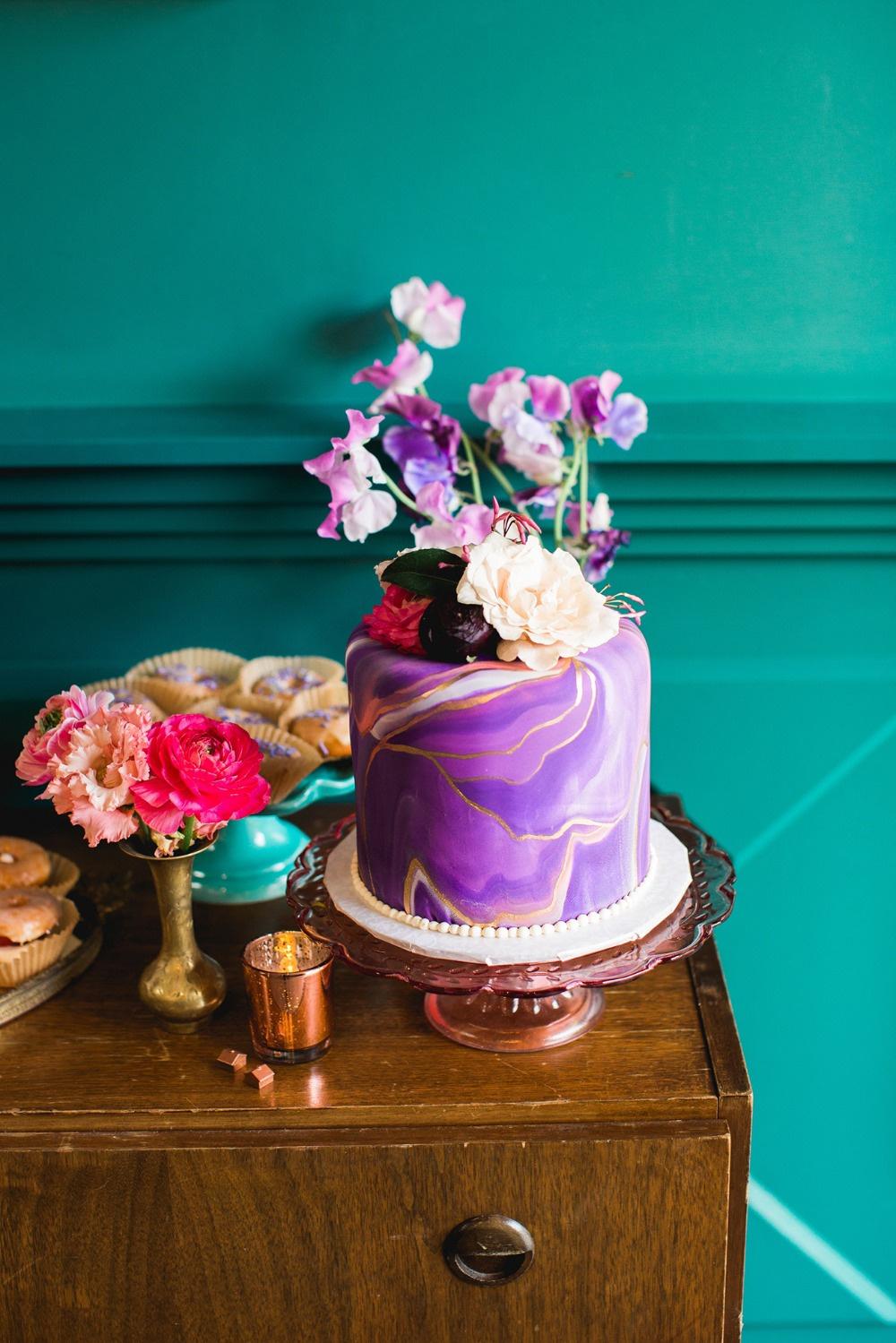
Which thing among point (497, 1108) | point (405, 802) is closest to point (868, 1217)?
point (497, 1108)

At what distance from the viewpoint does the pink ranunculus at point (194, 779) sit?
809mm

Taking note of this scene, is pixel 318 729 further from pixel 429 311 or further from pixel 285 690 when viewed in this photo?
pixel 429 311

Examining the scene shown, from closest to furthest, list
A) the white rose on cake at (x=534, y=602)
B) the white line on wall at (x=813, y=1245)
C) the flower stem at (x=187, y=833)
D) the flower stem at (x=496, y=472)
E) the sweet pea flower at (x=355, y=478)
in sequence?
1. the white rose on cake at (x=534, y=602)
2. the flower stem at (x=187, y=833)
3. the sweet pea flower at (x=355, y=478)
4. the flower stem at (x=496, y=472)
5. the white line on wall at (x=813, y=1245)

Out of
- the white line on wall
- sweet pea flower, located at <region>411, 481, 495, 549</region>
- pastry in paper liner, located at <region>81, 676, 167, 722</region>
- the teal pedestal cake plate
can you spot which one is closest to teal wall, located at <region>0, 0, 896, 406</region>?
sweet pea flower, located at <region>411, 481, 495, 549</region>

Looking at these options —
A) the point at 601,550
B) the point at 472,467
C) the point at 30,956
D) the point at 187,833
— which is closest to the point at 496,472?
the point at 472,467

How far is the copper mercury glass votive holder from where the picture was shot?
0.84m

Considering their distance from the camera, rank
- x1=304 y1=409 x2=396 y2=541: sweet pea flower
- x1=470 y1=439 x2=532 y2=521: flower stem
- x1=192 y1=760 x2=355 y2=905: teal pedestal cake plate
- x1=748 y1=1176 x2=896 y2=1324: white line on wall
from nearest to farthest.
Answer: x1=304 y1=409 x2=396 y2=541: sweet pea flower, x1=192 y1=760 x2=355 y2=905: teal pedestal cake plate, x1=470 y1=439 x2=532 y2=521: flower stem, x1=748 y1=1176 x2=896 y2=1324: white line on wall

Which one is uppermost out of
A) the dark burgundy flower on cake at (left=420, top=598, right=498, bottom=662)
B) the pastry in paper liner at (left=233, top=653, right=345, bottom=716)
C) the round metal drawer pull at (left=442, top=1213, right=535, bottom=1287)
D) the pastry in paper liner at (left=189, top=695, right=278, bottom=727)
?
the dark burgundy flower on cake at (left=420, top=598, right=498, bottom=662)

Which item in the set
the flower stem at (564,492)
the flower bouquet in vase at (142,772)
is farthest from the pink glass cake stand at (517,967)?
the flower stem at (564,492)

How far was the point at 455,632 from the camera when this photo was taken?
78cm

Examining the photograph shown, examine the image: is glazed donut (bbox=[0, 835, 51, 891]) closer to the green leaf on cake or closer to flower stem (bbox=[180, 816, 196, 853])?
flower stem (bbox=[180, 816, 196, 853])

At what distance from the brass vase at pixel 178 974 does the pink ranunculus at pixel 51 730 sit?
0.40 ft

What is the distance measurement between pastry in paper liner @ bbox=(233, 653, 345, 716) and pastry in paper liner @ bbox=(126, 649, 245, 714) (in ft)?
0.08

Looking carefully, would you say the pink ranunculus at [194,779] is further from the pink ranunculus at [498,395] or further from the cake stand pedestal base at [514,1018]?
the pink ranunculus at [498,395]
